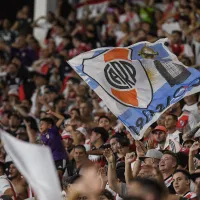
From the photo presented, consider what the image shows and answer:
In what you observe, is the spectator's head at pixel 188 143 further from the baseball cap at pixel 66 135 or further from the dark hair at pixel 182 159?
the baseball cap at pixel 66 135

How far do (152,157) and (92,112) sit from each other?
484cm

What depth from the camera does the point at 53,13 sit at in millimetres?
21594

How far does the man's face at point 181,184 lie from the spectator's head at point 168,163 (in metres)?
0.81

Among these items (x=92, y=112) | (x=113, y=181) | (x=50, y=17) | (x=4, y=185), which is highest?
(x=50, y=17)

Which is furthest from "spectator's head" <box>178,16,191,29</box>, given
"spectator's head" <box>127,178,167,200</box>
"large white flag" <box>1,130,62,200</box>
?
"spectator's head" <box>127,178,167,200</box>

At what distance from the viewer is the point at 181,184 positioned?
376 inches

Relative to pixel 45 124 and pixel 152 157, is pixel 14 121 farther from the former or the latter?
pixel 152 157

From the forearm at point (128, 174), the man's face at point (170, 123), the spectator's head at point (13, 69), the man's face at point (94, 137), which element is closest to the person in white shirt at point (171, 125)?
the man's face at point (170, 123)

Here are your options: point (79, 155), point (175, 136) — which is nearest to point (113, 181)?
point (79, 155)

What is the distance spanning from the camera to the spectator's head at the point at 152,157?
10.7 metres

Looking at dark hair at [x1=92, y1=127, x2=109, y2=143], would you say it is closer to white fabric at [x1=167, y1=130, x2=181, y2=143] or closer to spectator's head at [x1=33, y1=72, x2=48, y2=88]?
white fabric at [x1=167, y1=130, x2=181, y2=143]

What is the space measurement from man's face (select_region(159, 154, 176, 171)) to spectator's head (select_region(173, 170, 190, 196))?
81 centimetres

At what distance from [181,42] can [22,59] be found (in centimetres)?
445

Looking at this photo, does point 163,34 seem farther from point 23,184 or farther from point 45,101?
point 23,184
